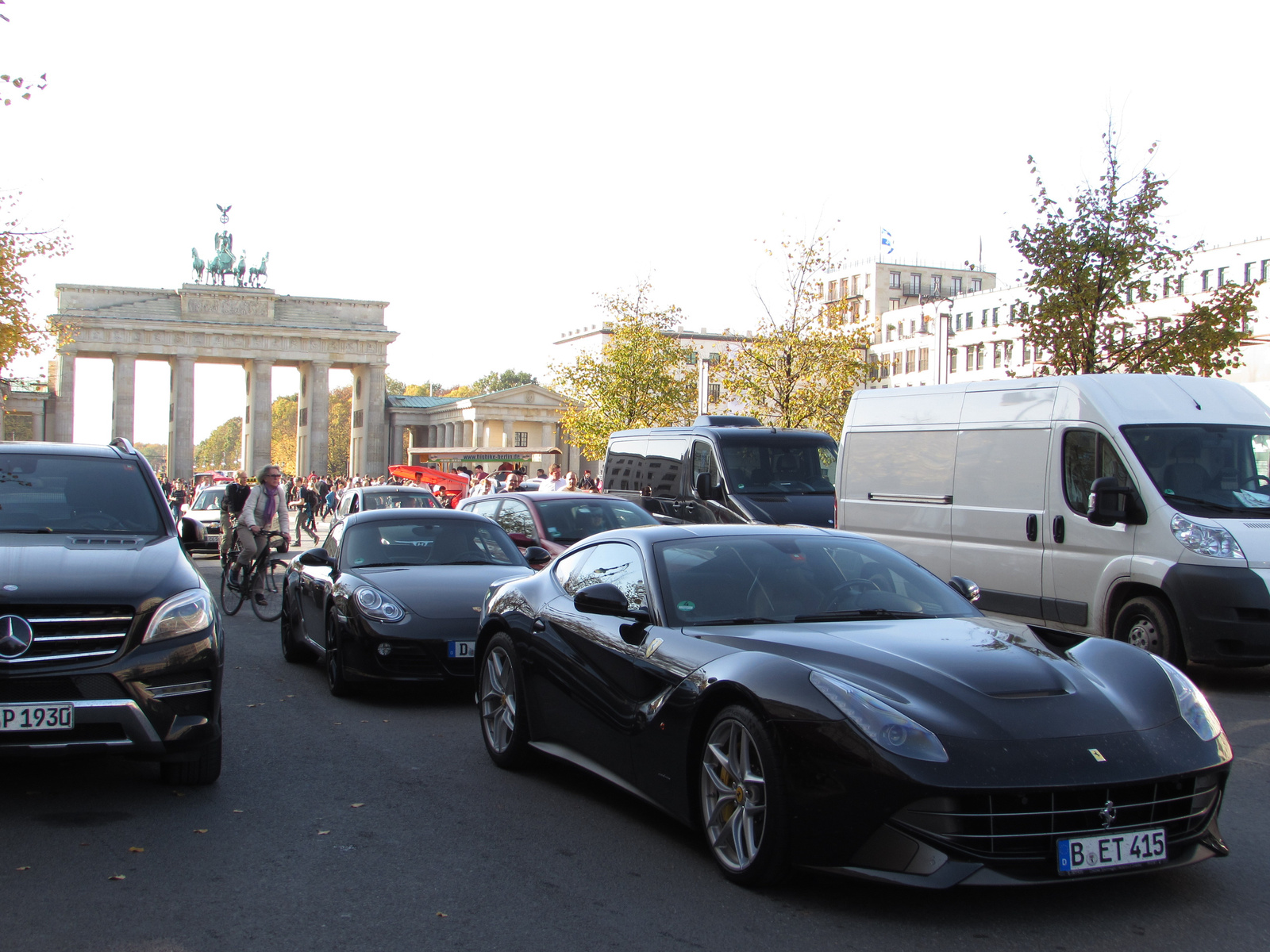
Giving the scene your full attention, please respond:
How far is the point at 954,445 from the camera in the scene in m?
12.5

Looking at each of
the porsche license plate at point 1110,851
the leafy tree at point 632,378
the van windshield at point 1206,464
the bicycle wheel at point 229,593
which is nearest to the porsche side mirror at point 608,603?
the porsche license plate at point 1110,851

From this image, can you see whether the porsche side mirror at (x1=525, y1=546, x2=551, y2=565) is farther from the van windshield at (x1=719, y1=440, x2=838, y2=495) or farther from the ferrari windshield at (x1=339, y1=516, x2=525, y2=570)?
the van windshield at (x1=719, y1=440, x2=838, y2=495)

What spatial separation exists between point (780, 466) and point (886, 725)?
1422 cm

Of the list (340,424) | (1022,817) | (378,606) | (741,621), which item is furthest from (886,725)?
(340,424)

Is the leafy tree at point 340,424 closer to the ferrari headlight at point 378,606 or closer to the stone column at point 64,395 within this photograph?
the stone column at point 64,395

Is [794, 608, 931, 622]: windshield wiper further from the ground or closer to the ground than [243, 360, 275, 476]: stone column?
closer to the ground

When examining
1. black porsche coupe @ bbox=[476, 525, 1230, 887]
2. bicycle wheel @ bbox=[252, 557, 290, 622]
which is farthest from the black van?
black porsche coupe @ bbox=[476, 525, 1230, 887]

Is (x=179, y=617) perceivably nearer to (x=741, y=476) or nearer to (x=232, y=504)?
(x=232, y=504)

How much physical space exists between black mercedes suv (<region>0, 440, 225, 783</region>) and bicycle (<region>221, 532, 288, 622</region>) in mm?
8745

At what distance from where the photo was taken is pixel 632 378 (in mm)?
44375

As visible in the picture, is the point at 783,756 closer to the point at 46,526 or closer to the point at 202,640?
the point at 202,640

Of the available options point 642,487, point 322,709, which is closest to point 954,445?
point 322,709

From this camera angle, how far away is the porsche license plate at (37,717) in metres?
5.41

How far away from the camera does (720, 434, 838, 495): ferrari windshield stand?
59.2 feet
